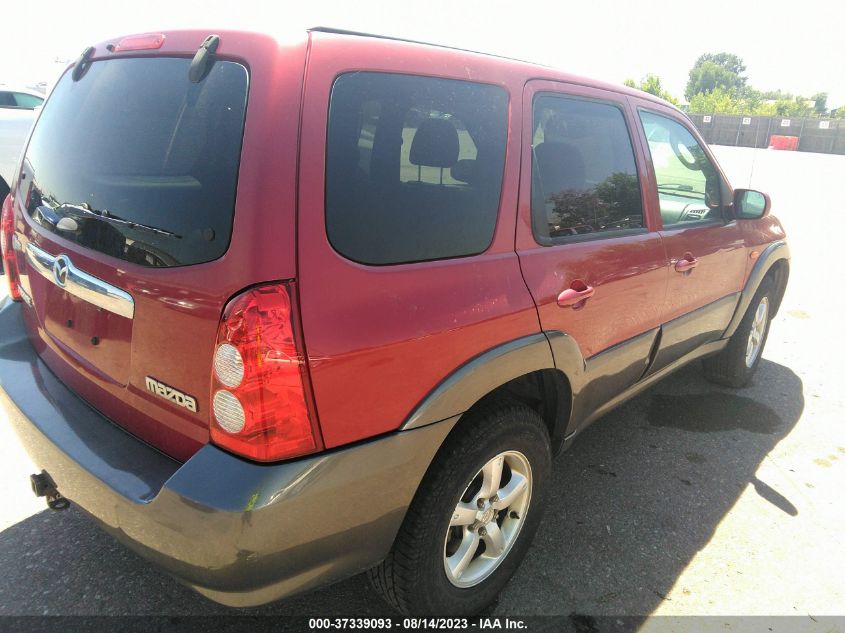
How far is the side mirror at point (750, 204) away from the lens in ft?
10.9

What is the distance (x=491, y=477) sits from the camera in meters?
2.00

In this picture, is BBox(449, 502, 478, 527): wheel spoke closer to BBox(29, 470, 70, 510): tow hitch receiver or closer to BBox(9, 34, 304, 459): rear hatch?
BBox(9, 34, 304, 459): rear hatch

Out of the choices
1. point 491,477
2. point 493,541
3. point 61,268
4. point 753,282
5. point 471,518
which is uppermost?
point 61,268

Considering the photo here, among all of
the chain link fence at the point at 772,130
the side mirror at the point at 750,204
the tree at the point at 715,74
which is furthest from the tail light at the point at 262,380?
the tree at the point at 715,74

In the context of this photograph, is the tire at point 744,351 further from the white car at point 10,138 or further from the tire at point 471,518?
the white car at point 10,138

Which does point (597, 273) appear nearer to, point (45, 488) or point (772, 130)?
point (45, 488)

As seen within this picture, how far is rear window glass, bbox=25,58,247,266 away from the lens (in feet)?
4.76

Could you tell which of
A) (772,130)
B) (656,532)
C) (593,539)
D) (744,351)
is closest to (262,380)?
(593,539)

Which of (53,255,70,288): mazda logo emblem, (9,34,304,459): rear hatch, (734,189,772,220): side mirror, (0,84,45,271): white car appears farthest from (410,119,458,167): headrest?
→ (0,84,45,271): white car

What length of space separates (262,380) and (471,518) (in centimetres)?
95

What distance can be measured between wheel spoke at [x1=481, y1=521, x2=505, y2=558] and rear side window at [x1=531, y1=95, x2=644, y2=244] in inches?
40.9

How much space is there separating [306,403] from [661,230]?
203 centimetres

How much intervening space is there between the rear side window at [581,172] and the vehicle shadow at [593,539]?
1302 mm

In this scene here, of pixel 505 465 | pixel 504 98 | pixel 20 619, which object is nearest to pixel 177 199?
pixel 504 98
